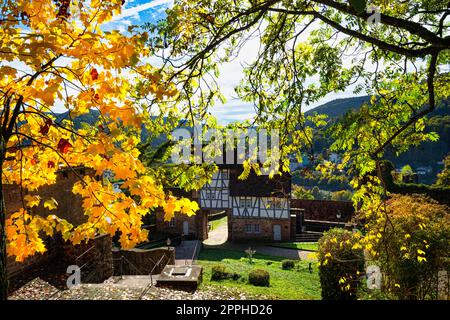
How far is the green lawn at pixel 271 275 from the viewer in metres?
13.8

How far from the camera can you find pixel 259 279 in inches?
608

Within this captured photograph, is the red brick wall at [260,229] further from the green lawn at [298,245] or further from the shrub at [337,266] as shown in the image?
the shrub at [337,266]

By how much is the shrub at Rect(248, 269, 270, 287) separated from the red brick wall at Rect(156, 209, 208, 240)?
40.6ft

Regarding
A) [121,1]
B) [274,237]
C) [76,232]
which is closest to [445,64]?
[121,1]

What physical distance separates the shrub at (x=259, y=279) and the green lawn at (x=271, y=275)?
0.97ft

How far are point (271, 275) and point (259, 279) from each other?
2.20 metres

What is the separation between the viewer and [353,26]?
4465 mm

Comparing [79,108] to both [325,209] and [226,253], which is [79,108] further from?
[325,209]

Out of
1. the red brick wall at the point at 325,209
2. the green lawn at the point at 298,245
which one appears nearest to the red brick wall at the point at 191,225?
the green lawn at the point at 298,245

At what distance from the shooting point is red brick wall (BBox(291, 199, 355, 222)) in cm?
3100

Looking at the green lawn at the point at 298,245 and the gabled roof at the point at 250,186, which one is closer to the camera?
the green lawn at the point at 298,245

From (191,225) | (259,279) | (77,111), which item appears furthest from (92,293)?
(191,225)

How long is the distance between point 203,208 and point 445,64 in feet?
80.4
